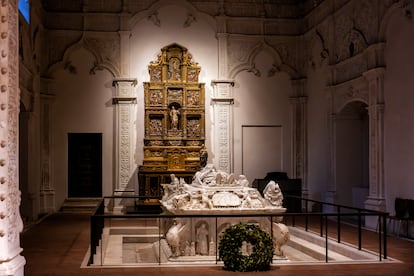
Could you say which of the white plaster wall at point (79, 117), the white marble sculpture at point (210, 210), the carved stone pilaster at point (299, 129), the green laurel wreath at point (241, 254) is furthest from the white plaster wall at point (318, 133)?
the green laurel wreath at point (241, 254)

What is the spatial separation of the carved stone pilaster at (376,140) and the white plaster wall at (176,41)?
5.57m

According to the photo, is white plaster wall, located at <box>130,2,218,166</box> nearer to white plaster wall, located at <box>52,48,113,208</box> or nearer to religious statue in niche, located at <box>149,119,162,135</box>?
white plaster wall, located at <box>52,48,113,208</box>

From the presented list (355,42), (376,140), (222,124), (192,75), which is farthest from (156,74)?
(376,140)

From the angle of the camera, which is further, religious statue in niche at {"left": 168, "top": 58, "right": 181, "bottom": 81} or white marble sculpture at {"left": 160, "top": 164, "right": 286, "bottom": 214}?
religious statue in niche at {"left": 168, "top": 58, "right": 181, "bottom": 81}

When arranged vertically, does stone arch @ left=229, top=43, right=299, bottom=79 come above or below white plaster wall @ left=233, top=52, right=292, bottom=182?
above

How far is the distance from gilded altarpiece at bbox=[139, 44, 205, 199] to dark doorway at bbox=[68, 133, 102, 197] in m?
1.52

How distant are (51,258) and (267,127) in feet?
32.7

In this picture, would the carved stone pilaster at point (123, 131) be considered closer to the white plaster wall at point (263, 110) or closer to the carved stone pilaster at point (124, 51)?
the carved stone pilaster at point (124, 51)

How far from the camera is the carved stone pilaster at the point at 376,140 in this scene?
1274 cm

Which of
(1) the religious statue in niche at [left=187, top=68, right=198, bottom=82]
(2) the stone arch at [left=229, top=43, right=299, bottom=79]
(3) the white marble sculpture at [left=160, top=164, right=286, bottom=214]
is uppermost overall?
(2) the stone arch at [left=229, top=43, right=299, bottom=79]

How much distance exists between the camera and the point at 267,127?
1775cm

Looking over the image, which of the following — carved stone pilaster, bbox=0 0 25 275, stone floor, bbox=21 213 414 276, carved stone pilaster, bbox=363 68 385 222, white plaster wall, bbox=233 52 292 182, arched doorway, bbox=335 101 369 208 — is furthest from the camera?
white plaster wall, bbox=233 52 292 182

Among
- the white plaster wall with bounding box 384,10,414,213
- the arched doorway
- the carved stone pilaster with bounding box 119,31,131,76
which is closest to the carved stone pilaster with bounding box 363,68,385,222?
the white plaster wall with bounding box 384,10,414,213

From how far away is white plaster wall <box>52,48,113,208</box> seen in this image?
17047 millimetres
